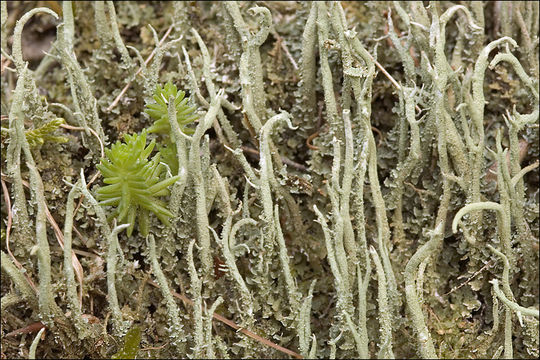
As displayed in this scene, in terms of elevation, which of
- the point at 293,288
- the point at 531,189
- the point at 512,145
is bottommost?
the point at 293,288

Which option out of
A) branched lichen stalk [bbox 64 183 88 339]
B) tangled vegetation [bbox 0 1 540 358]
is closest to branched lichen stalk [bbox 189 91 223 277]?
tangled vegetation [bbox 0 1 540 358]

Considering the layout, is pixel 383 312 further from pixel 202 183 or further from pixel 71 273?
pixel 71 273

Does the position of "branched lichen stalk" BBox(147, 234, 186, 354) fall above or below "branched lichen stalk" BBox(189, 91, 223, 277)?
below

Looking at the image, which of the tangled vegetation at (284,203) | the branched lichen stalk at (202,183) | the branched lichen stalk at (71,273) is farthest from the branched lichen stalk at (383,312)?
the branched lichen stalk at (71,273)

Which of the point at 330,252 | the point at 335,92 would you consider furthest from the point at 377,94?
the point at 330,252

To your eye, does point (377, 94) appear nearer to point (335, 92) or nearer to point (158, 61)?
point (335, 92)

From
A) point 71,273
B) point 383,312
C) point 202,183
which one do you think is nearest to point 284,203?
point 202,183

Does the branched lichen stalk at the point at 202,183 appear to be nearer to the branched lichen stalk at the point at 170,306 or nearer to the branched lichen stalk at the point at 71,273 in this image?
the branched lichen stalk at the point at 170,306

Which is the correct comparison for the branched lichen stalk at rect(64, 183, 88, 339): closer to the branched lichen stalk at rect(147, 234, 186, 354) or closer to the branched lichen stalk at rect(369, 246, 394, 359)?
the branched lichen stalk at rect(147, 234, 186, 354)
